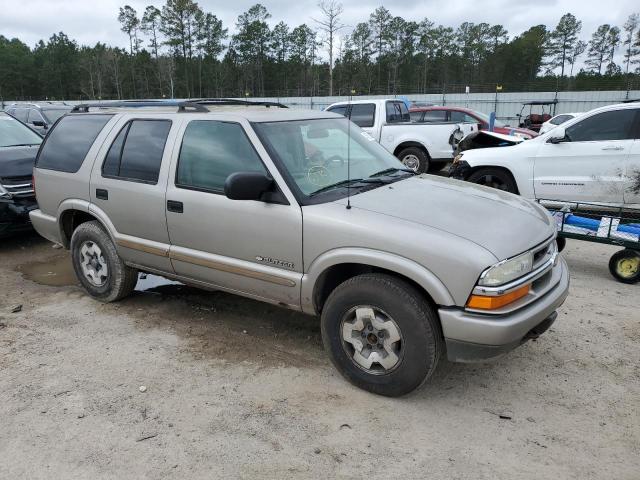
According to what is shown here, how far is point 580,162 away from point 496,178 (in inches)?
45.5

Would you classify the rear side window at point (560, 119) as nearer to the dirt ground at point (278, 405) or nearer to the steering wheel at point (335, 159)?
the dirt ground at point (278, 405)

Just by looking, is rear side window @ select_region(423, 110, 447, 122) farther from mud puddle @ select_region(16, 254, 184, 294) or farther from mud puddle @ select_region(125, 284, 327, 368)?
mud puddle @ select_region(125, 284, 327, 368)

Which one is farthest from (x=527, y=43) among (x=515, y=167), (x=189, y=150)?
(x=189, y=150)

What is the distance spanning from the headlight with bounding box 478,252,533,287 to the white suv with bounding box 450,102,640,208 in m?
4.44

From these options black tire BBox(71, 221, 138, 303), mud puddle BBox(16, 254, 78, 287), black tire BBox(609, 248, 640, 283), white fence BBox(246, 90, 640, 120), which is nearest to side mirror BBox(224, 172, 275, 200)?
black tire BBox(71, 221, 138, 303)

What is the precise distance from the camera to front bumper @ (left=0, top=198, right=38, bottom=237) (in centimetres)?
648

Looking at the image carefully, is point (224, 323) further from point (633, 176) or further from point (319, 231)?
point (633, 176)

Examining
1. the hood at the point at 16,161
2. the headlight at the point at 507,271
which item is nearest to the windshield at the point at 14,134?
the hood at the point at 16,161

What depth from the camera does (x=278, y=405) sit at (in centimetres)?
329

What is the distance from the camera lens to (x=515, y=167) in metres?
7.38

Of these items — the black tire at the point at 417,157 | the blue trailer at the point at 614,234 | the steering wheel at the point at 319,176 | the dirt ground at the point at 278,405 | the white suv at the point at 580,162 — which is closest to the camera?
the dirt ground at the point at 278,405

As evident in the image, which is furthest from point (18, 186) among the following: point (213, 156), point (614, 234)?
point (614, 234)

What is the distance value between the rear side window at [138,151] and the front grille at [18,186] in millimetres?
2810

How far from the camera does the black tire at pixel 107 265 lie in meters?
4.78
